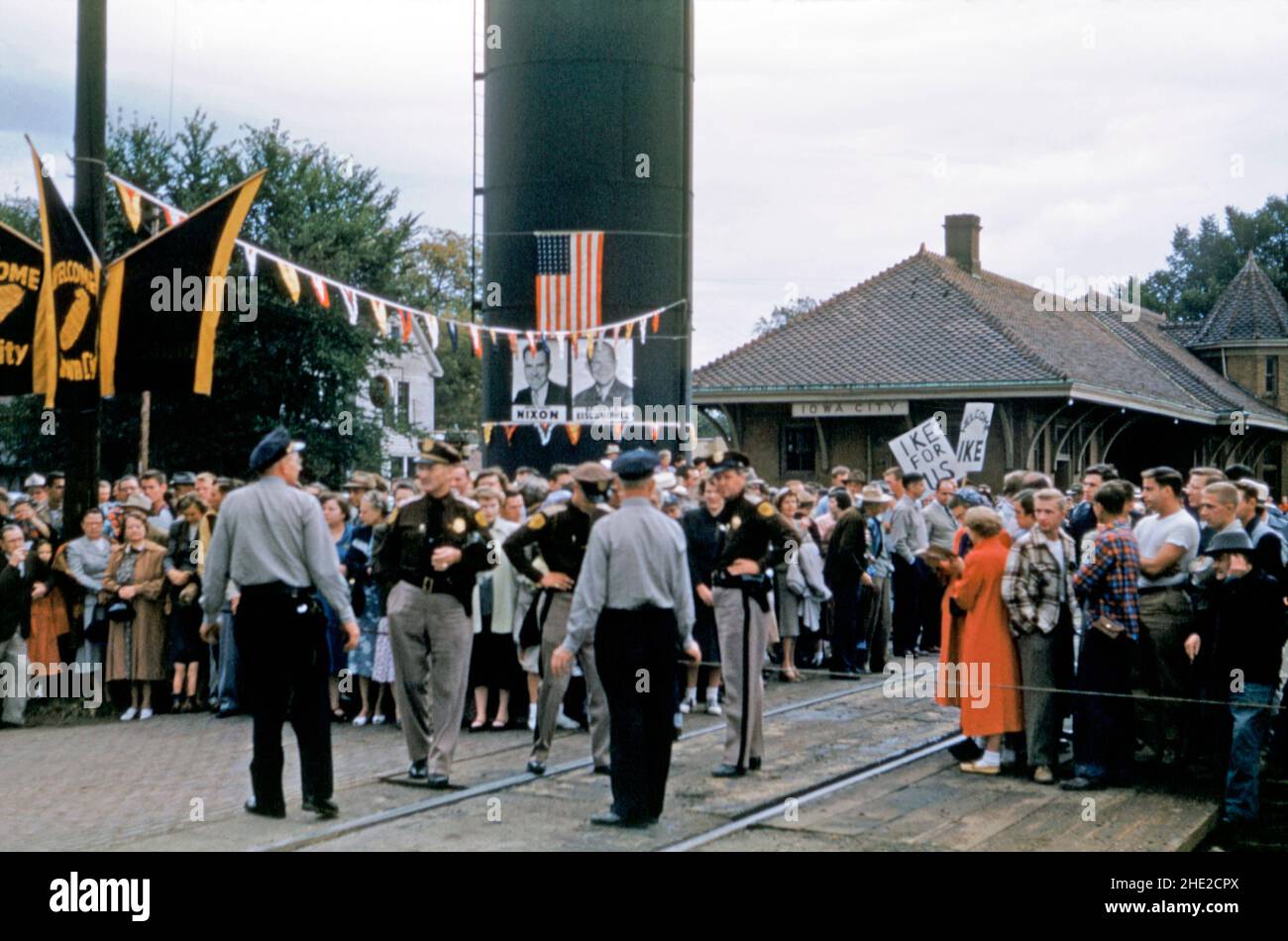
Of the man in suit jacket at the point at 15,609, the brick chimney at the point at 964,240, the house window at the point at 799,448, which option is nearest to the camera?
the man in suit jacket at the point at 15,609

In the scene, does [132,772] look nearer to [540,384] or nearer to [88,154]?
[88,154]

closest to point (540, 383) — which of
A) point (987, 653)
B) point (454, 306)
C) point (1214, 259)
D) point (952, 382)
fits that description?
point (952, 382)

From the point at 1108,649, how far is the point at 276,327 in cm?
2854

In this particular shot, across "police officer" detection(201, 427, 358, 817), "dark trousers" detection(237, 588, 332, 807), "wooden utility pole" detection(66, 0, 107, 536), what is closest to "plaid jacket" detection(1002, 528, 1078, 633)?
"police officer" detection(201, 427, 358, 817)

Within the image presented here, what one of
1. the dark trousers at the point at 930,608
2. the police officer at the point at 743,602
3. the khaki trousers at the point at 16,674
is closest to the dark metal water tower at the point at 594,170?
the dark trousers at the point at 930,608

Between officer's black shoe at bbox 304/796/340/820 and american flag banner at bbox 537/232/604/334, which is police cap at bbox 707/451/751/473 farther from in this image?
american flag banner at bbox 537/232/604/334

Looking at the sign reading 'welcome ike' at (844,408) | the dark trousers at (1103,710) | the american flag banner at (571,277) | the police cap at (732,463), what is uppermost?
the american flag banner at (571,277)

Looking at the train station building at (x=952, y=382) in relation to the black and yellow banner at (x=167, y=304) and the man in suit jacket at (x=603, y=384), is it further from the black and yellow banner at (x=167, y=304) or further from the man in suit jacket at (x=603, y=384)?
the black and yellow banner at (x=167, y=304)

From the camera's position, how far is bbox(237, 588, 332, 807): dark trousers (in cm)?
830

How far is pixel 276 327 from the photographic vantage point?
3531cm

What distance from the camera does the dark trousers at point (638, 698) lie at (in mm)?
8305

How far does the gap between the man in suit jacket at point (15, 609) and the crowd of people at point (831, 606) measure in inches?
0.7
